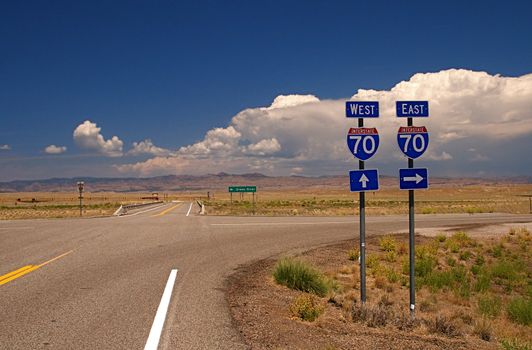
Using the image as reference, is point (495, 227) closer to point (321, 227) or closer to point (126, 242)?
point (321, 227)

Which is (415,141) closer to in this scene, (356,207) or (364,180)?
(364,180)

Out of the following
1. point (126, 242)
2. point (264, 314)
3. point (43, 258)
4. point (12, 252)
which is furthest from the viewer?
point (126, 242)

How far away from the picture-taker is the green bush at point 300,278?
385 inches

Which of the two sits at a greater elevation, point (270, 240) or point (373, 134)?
point (373, 134)

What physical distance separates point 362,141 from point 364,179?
2.04ft

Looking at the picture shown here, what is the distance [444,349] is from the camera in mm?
6094

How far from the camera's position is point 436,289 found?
12188 mm

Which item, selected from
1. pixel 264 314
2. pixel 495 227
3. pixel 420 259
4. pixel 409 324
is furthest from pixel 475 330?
pixel 495 227

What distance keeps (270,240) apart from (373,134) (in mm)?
11425

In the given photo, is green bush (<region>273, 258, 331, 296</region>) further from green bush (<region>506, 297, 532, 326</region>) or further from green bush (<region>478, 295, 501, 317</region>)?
green bush (<region>506, 297, 532, 326</region>)

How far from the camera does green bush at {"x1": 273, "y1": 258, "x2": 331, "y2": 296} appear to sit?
978 centimetres

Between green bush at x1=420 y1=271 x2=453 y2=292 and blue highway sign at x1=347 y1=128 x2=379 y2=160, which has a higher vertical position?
blue highway sign at x1=347 y1=128 x2=379 y2=160

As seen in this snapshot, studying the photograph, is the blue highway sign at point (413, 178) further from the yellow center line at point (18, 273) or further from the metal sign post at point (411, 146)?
the yellow center line at point (18, 273)

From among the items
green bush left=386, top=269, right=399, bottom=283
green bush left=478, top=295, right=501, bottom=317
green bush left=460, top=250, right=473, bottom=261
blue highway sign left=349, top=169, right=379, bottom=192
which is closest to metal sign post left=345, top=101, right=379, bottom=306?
blue highway sign left=349, top=169, right=379, bottom=192
